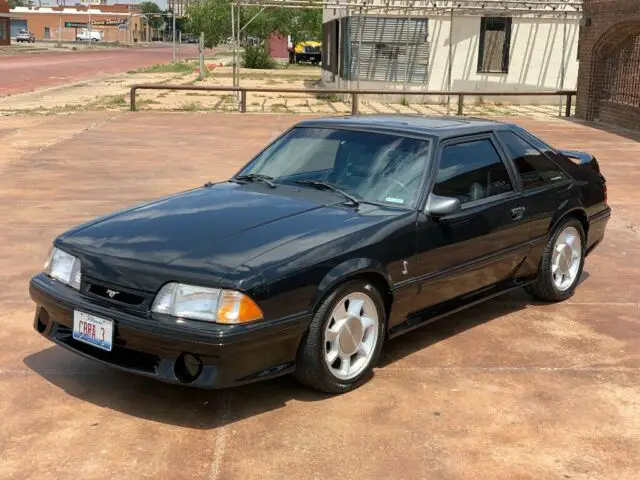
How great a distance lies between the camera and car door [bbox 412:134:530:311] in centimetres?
488

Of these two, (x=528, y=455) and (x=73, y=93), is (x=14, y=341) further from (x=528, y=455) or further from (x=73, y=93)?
(x=73, y=93)

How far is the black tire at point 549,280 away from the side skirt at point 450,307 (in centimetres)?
22

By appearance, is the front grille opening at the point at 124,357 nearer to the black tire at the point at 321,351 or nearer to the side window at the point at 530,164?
the black tire at the point at 321,351

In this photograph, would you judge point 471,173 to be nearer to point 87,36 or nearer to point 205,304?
point 205,304

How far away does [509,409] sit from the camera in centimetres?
433

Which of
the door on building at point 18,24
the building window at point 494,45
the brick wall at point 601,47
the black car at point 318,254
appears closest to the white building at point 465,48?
the building window at point 494,45

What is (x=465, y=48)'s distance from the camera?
27.9 m

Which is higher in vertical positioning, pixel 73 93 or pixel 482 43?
pixel 482 43

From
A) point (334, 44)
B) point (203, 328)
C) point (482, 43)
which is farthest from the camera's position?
point (334, 44)

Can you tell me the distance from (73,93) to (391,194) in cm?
2662

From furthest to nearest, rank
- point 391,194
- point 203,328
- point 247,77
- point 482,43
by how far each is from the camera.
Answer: point 247,77 → point 482,43 → point 391,194 → point 203,328

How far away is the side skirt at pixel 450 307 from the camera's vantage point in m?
4.83

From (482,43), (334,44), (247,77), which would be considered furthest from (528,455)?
(247,77)

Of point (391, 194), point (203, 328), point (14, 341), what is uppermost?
point (391, 194)
